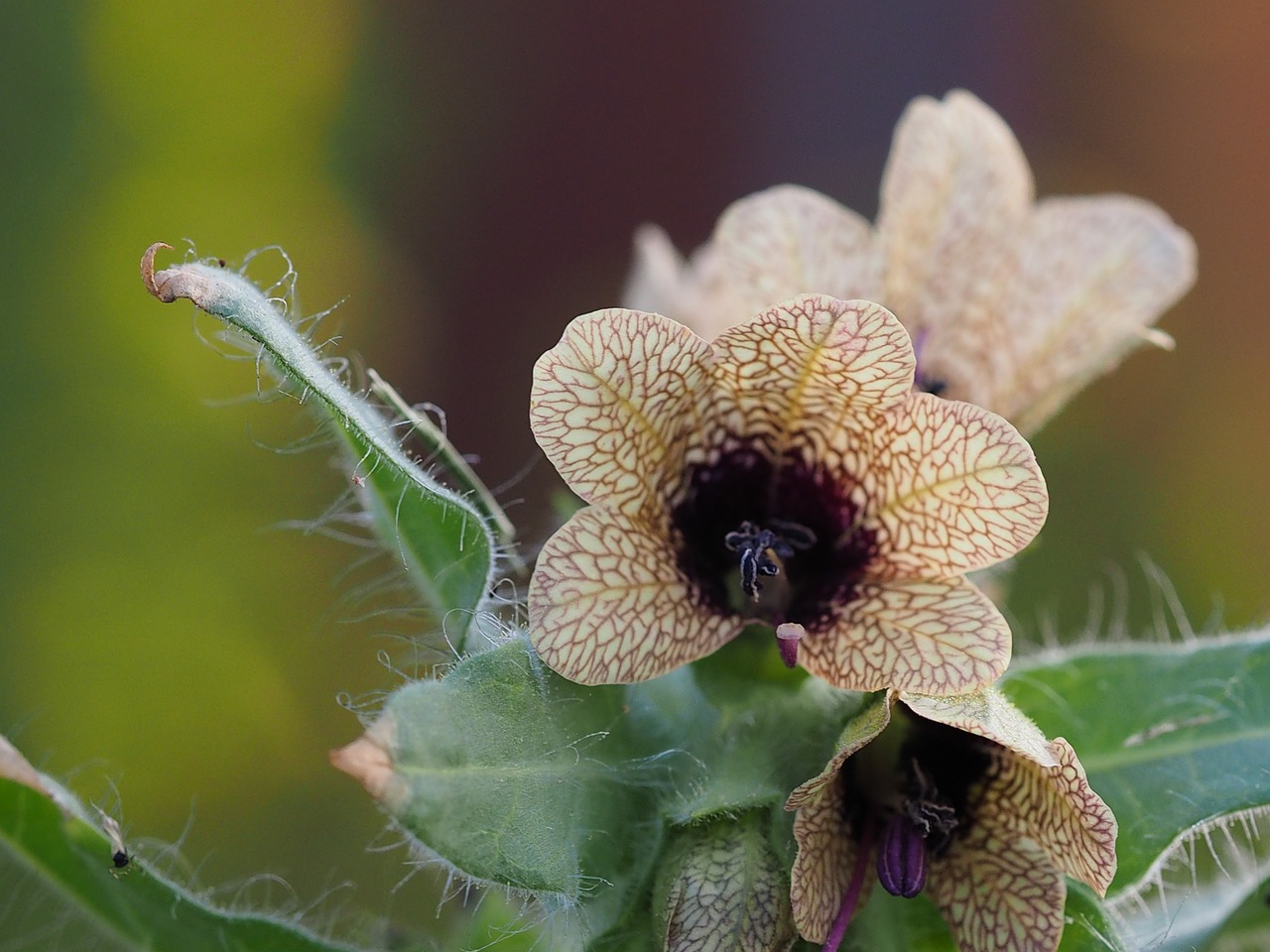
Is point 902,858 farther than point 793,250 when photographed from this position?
No

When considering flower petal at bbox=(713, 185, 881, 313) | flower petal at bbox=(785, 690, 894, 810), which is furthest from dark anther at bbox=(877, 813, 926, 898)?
flower petal at bbox=(713, 185, 881, 313)

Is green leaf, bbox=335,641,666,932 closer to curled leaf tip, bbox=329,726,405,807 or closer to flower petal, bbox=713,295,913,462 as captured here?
curled leaf tip, bbox=329,726,405,807

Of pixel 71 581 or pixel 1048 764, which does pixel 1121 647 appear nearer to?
pixel 1048 764

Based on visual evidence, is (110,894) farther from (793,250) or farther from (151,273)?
(793,250)

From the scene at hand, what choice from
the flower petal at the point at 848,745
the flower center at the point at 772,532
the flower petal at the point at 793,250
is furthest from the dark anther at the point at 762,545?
the flower petal at the point at 793,250

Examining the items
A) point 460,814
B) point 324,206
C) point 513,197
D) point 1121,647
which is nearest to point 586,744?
point 460,814

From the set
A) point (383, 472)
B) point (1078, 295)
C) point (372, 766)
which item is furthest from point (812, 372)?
point (1078, 295)
